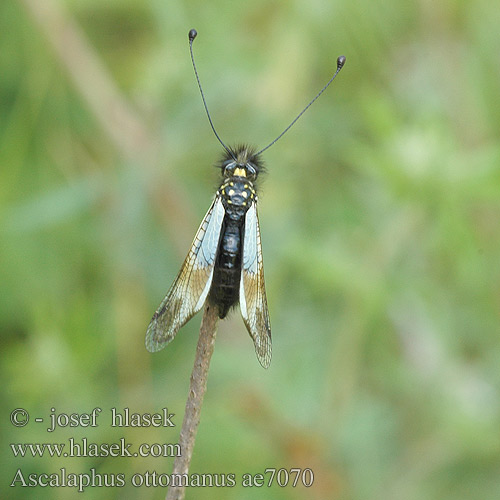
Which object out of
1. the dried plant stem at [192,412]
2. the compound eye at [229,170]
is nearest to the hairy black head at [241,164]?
the compound eye at [229,170]

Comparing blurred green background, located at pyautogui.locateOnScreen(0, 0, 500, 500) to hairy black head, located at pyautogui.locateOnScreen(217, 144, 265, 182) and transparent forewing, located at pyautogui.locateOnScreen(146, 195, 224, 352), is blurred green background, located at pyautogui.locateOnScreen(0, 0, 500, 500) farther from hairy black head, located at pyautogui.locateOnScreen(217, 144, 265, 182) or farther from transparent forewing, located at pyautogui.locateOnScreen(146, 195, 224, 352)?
transparent forewing, located at pyautogui.locateOnScreen(146, 195, 224, 352)

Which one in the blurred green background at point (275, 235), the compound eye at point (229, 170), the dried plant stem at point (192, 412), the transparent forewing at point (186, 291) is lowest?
the dried plant stem at point (192, 412)

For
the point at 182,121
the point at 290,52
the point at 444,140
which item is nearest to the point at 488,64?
the point at 290,52

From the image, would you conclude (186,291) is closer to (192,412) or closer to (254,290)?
(254,290)

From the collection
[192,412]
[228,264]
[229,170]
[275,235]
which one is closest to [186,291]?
[228,264]

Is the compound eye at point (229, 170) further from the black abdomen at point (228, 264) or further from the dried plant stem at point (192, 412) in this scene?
the dried plant stem at point (192, 412)

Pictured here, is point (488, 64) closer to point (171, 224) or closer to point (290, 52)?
point (290, 52)
